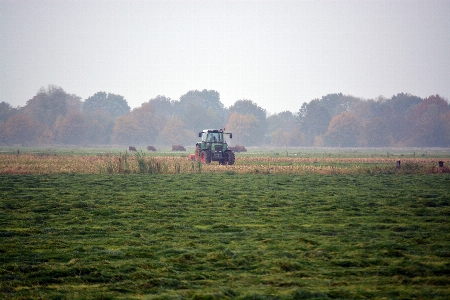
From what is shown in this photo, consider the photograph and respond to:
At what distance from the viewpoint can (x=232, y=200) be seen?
75.3ft

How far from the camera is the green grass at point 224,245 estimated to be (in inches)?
408

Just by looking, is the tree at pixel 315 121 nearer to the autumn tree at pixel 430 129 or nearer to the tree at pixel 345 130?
the tree at pixel 345 130

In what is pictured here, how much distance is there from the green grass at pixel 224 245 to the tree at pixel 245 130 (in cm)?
14554

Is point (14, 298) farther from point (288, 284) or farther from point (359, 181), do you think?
point (359, 181)

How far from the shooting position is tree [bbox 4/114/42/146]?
532 feet

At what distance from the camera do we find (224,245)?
13.9 meters

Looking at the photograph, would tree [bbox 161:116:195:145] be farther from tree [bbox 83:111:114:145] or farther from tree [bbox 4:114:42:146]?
tree [bbox 4:114:42:146]

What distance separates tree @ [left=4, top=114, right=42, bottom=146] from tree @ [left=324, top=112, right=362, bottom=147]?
8254cm

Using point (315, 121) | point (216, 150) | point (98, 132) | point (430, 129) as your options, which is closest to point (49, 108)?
point (98, 132)

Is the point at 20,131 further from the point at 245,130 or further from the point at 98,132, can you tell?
the point at 245,130

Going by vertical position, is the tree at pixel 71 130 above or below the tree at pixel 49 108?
below

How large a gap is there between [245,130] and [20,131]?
6274 centimetres

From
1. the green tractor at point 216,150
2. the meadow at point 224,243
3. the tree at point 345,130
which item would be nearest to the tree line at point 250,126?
the tree at point 345,130

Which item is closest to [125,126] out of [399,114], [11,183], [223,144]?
[399,114]
